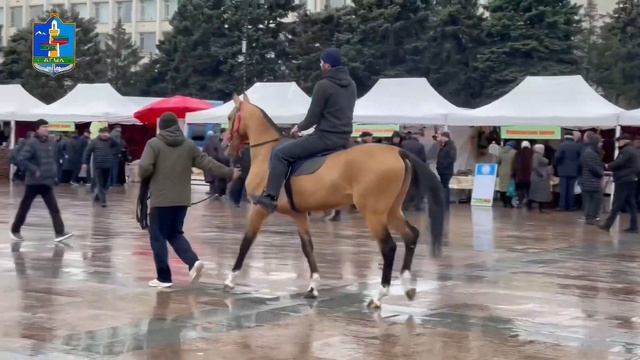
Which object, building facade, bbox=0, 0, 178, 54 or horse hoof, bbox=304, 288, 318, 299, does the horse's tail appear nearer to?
horse hoof, bbox=304, 288, 318, 299

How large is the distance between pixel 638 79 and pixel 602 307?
34.3m

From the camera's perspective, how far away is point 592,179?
65.7ft

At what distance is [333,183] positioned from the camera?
9.81m

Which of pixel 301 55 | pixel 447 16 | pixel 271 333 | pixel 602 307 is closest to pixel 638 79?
pixel 447 16

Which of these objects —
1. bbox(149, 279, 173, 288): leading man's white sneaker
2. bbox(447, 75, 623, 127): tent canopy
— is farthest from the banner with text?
bbox(149, 279, 173, 288): leading man's white sneaker

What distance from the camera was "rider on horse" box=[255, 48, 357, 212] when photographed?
32.5ft

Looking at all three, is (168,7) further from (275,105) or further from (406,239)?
(406,239)

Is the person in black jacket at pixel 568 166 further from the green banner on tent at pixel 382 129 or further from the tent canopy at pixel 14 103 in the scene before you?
the tent canopy at pixel 14 103

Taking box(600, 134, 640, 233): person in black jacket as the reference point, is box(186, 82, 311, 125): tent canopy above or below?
above

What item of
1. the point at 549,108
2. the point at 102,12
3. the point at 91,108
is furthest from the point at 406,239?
the point at 102,12

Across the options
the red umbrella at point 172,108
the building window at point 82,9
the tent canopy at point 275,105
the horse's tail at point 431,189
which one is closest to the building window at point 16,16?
the building window at point 82,9

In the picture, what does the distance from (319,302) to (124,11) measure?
75.3 metres

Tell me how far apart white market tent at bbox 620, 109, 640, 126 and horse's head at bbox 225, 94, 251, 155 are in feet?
46.6

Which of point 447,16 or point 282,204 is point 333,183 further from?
point 447,16
